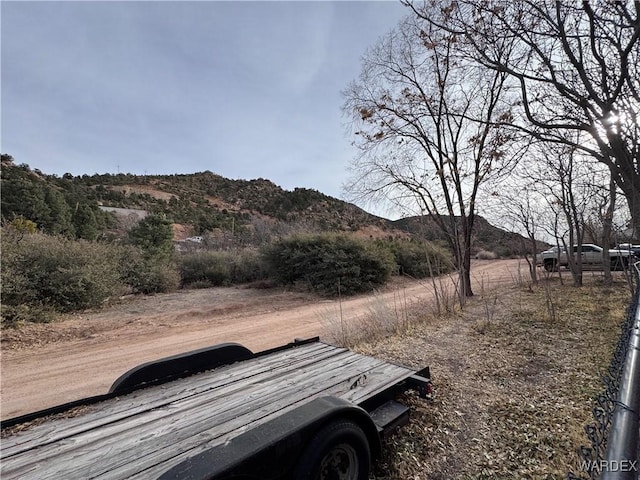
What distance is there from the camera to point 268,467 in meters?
1.24

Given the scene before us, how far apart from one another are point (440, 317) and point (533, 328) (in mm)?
1536

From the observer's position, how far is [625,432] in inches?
35.9

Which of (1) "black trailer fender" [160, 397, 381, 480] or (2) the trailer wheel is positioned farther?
(2) the trailer wheel

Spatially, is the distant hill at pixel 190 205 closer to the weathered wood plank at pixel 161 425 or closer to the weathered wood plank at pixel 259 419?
the weathered wood plank at pixel 259 419

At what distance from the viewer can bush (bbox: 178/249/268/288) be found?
1284 centimetres

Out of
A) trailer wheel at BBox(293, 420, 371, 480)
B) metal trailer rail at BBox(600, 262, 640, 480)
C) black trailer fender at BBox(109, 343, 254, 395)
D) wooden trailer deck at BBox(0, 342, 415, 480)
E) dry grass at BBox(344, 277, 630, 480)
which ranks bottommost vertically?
dry grass at BBox(344, 277, 630, 480)

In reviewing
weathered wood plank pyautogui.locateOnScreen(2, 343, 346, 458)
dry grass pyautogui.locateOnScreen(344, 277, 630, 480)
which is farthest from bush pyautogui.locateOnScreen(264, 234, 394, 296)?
weathered wood plank pyautogui.locateOnScreen(2, 343, 346, 458)

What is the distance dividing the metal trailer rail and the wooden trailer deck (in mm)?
1233

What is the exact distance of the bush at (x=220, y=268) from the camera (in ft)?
42.1

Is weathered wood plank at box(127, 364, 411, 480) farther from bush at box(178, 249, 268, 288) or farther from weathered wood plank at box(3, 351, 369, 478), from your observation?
bush at box(178, 249, 268, 288)

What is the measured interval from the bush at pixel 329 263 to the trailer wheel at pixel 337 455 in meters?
9.14

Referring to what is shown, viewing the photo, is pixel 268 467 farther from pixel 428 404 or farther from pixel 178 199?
pixel 178 199

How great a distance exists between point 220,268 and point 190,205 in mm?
26626

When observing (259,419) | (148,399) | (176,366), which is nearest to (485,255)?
(176,366)
